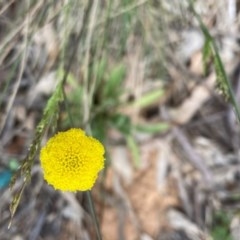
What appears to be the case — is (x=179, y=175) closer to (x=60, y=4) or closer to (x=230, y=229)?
(x=230, y=229)

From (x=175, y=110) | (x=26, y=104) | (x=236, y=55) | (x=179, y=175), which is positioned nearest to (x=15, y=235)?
(x=26, y=104)

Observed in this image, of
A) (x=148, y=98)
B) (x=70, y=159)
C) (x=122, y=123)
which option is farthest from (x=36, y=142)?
(x=148, y=98)

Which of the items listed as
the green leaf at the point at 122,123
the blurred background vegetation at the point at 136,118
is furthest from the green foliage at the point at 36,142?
the green leaf at the point at 122,123

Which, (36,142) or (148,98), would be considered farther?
(148,98)

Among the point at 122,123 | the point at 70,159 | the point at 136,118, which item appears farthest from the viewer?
the point at 136,118

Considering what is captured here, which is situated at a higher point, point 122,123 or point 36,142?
point 36,142

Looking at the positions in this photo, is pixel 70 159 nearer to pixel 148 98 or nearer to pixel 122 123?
pixel 122 123
